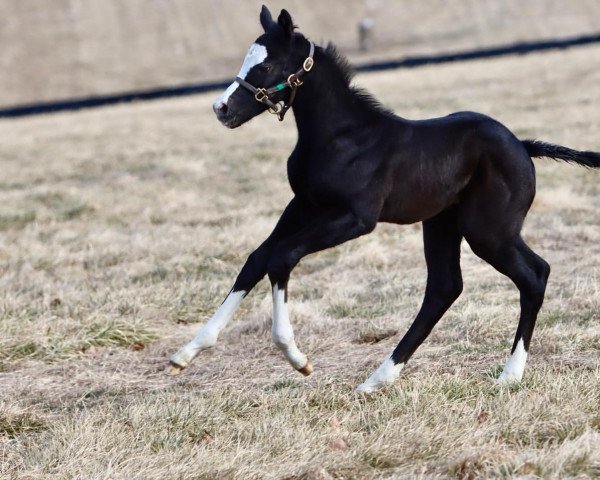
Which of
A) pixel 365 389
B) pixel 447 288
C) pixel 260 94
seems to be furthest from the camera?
pixel 447 288

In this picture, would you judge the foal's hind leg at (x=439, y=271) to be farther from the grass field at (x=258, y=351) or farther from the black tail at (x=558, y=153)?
the black tail at (x=558, y=153)

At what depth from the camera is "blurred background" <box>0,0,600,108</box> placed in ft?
163

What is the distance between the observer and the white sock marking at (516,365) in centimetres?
555

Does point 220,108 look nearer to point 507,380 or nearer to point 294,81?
point 294,81

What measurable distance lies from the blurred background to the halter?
1645 inches

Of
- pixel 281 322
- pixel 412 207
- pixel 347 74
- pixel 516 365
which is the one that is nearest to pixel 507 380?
pixel 516 365

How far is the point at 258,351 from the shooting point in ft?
22.2

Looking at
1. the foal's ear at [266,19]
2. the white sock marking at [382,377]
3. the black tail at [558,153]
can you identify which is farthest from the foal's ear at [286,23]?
the white sock marking at [382,377]

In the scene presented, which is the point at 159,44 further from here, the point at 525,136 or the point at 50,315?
the point at 50,315

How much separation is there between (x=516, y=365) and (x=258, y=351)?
1881 millimetres

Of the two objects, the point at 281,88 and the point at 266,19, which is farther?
the point at 266,19

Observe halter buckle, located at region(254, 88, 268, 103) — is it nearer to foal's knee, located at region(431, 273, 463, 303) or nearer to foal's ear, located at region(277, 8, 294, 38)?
foal's ear, located at region(277, 8, 294, 38)

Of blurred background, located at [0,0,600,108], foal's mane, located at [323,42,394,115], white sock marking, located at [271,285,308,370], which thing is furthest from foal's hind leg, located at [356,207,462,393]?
blurred background, located at [0,0,600,108]

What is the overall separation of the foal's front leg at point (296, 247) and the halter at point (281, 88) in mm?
615
